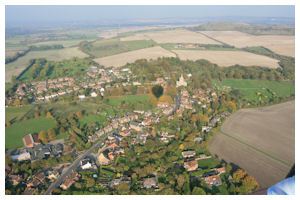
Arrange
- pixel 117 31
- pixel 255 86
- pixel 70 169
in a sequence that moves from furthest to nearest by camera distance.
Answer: pixel 117 31
pixel 255 86
pixel 70 169

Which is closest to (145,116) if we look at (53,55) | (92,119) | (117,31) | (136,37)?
(92,119)

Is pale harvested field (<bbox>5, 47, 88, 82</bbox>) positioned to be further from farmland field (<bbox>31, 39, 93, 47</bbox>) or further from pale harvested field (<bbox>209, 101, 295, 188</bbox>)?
pale harvested field (<bbox>209, 101, 295, 188</bbox>)

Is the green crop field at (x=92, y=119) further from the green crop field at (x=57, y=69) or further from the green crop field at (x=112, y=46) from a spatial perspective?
the green crop field at (x=112, y=46)

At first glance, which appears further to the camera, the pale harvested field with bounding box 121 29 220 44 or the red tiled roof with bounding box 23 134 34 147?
the pale harvested field with bounding box 121 29 220 44

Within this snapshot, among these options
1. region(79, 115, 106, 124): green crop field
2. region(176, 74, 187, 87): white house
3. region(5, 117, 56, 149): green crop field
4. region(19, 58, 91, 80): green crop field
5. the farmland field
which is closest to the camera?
region(5, 117, 56, 149): green crop field

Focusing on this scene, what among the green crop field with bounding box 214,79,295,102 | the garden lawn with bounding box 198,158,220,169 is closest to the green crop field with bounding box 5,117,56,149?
the garden lawn with bounding box 198,158,220,169

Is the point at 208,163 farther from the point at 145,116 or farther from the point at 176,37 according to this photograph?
the point at 176,37
